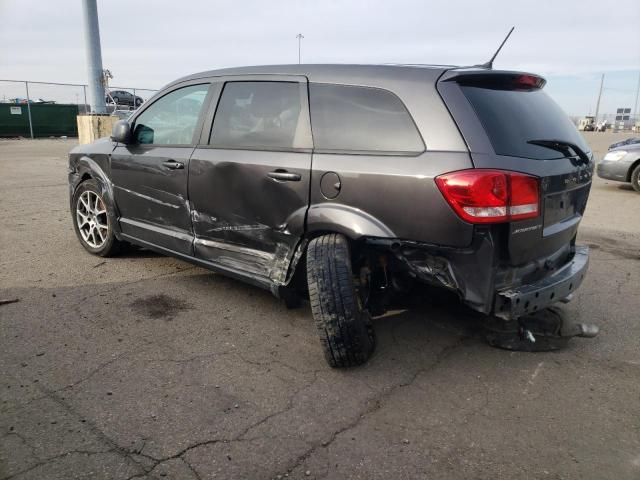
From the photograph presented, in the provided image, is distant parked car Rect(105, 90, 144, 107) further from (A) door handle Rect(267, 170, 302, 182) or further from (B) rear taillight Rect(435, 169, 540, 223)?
(B) rear taillight Rect(435, 169, 540, 223)

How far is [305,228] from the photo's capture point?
333 centimetres

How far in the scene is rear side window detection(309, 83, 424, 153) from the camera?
302cm

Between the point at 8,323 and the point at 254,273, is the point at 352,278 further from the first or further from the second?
the point at 8,323

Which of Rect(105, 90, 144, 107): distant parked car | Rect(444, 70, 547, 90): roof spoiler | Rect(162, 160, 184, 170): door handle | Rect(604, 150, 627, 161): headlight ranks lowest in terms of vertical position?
Rect(604, 150, 627, 161): headlight

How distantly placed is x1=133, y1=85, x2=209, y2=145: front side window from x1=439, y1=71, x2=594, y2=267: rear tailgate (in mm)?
2069

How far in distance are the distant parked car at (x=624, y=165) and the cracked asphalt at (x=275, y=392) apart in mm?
7008

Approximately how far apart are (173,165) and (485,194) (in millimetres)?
2477

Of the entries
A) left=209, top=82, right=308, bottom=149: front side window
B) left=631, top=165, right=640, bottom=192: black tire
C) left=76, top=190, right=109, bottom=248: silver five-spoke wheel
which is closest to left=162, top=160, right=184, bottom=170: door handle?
left=209, top=82, right=308, bottom=149: front side window

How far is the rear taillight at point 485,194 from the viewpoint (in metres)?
2.72

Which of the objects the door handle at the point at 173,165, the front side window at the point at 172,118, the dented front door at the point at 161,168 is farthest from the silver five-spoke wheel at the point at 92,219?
the door handle at the point at 173,165

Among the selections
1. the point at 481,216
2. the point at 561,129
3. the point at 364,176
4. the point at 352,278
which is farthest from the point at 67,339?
the point at 561,129

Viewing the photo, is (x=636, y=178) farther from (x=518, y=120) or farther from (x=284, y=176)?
(x=284, y=176)

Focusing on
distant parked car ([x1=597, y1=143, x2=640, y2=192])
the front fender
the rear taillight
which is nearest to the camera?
the rear taillight

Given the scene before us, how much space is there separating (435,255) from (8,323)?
9.70ft
